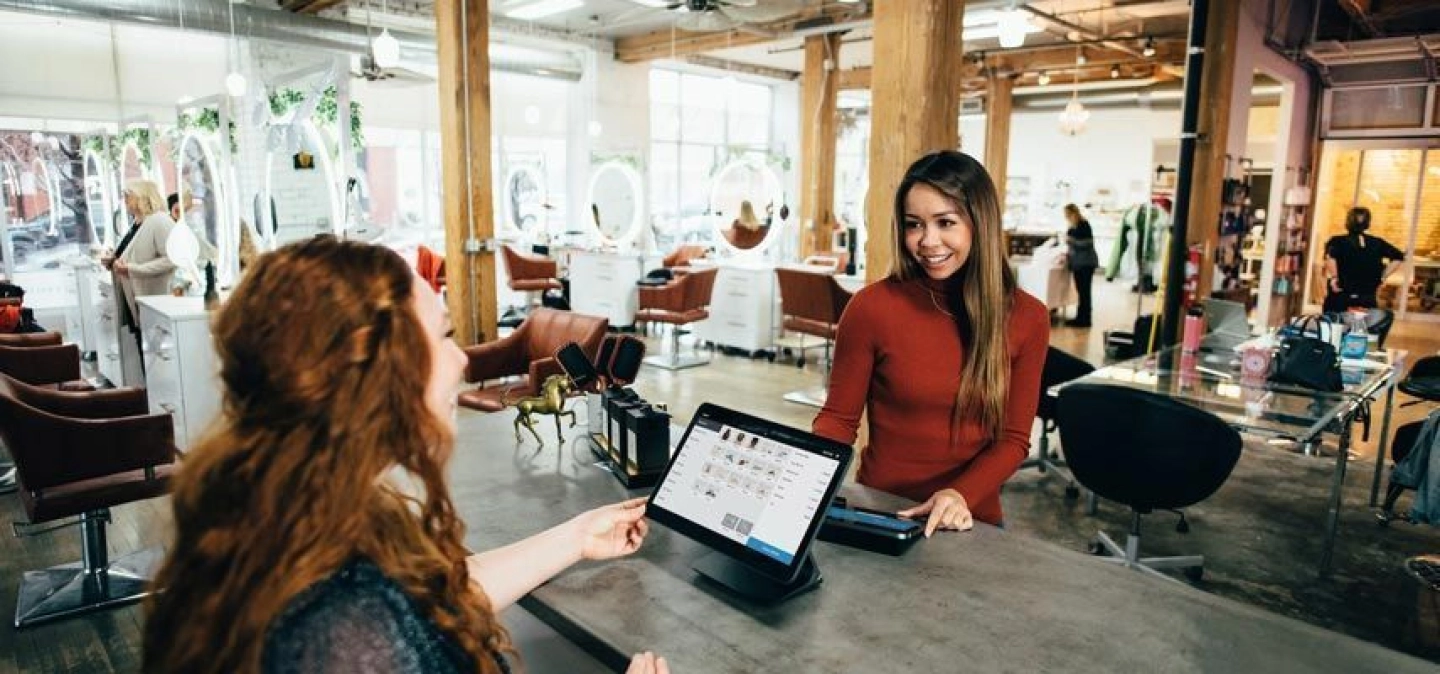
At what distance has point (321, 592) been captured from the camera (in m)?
0.83

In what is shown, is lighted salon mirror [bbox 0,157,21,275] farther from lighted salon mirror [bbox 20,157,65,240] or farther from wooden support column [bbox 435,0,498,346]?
wooden support column [bbox 435,0,498,346]

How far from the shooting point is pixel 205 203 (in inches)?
243

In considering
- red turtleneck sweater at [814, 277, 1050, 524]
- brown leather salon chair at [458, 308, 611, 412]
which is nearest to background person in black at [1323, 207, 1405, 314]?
brown leather salon chair at [458, 308, 611, 412]

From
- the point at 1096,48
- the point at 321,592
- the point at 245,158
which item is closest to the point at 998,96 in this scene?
the point at 1096,48

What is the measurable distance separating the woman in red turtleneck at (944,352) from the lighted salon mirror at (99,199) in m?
8.83

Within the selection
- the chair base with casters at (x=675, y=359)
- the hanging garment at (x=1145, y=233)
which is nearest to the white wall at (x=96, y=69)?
the chair base with casters at (x=675, y=359)

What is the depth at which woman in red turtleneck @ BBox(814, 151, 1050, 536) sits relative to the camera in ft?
5.99

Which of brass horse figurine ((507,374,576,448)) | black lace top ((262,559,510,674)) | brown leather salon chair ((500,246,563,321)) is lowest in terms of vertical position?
brown leather salon chair ((500,246,563,321))

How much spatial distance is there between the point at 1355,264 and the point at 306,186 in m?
8.55

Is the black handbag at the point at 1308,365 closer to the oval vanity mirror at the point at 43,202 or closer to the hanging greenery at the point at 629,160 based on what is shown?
the hanging greenery at the point at 629,160

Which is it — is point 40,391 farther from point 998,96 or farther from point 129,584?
point 998,96

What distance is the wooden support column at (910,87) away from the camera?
3416 mm

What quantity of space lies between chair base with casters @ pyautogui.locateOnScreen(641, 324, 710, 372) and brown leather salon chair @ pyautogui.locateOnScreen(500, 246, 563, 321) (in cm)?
191

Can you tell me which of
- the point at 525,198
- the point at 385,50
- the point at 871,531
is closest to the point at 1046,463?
the point at 871,531
